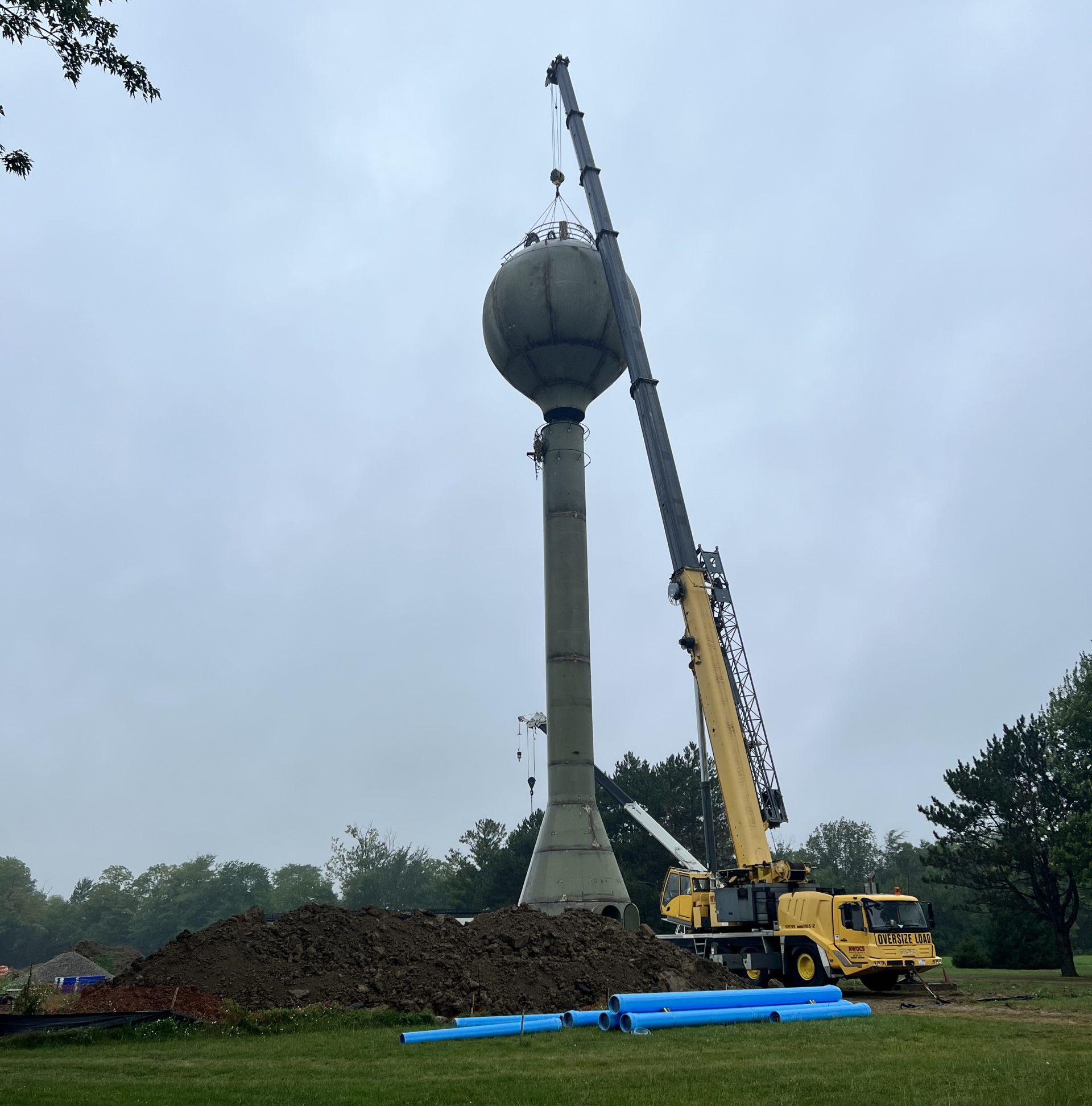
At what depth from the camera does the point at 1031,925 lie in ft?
116

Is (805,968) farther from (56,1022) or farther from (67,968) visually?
(67,968)

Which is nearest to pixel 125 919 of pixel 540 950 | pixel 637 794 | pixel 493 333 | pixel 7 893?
pixel 7 893

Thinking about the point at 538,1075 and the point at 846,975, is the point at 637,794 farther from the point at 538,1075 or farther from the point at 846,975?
the point at 538,1075

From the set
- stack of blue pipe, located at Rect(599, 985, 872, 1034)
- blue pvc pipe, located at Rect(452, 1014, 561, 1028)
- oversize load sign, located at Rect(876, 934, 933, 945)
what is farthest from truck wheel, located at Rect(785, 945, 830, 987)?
blue pvc pipe, located at Rect(452, 1014, 561, 1028)

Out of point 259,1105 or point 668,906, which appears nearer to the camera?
point 259,1105

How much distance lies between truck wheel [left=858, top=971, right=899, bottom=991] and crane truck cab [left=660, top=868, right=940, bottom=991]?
25 mm

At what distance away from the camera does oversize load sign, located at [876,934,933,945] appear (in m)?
20.4

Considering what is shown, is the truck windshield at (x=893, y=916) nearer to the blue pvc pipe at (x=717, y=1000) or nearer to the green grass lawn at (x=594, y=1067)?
the blue pvc pipe at (x=717, y=1000)

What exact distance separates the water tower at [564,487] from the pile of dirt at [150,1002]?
14537mm

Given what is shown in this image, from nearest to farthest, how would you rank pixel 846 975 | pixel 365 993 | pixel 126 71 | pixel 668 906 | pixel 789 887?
pixel 126 71 → pixel 365 993 → pixel 846 975 → pixel 789 887 → pixel 668 906

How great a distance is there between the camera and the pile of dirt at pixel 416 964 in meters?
17.7

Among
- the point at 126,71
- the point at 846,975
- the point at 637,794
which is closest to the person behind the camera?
the point at 126,71

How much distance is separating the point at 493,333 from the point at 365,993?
81.4 ft

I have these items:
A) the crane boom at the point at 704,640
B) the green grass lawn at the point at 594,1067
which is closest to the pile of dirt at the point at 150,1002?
the green grass lawn at the point at 594,1067
